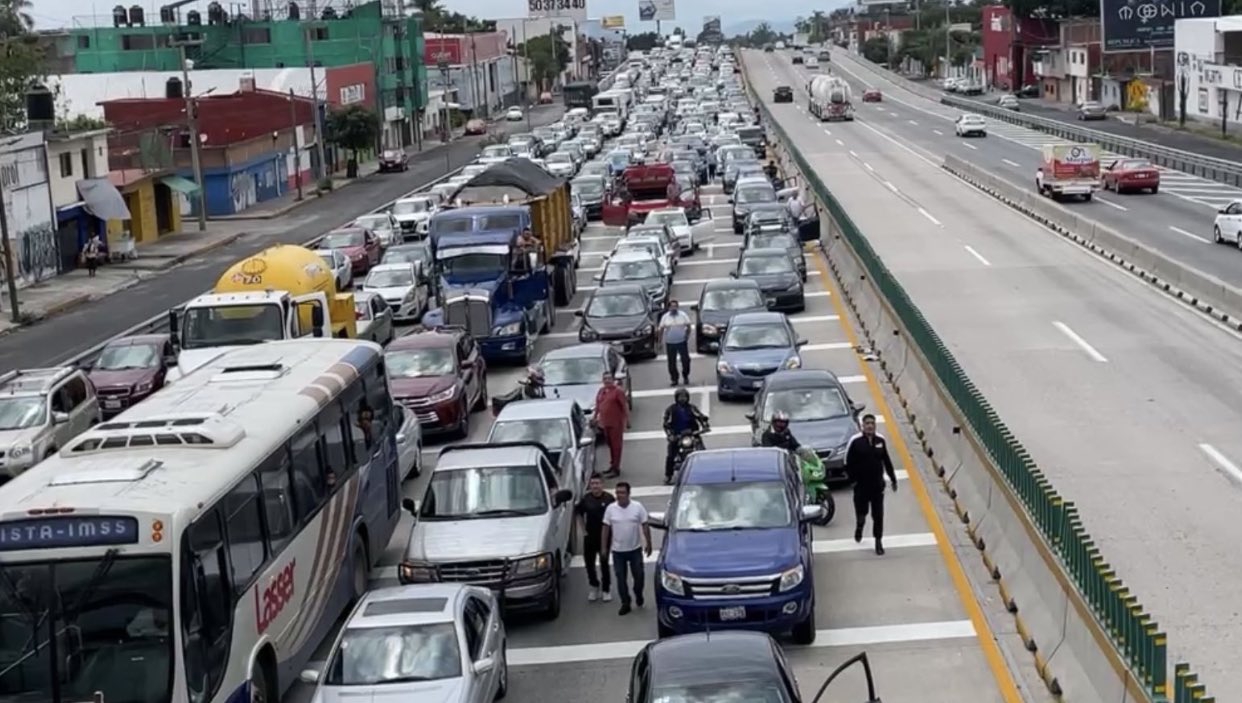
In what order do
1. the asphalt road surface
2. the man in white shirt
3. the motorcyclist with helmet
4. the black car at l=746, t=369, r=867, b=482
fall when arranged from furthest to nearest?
the asphalt road surface < the motorcyclist with helmet < the black car at l=746, t=369, r=867, b=482 < the man in white shirt

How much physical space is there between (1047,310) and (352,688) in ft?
82.5

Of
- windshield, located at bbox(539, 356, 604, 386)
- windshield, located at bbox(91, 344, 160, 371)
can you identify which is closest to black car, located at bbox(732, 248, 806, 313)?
windshield, located at bbox(539, 356, 604, 386)

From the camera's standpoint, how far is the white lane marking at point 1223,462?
21359 millimetres

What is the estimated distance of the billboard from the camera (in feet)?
325

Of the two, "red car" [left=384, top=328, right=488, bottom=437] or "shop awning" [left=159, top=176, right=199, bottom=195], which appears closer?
"red car" [left=384, top=328, right=488, bottom=437]

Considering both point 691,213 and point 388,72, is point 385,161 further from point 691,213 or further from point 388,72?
point 691,213

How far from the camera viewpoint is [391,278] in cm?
4081

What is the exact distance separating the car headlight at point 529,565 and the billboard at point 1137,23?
291ft

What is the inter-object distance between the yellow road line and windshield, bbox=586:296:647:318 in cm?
434

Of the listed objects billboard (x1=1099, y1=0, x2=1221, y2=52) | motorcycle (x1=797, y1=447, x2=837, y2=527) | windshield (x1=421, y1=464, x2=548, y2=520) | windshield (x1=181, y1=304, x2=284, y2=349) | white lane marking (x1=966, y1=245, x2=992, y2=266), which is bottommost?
white lane marking (x1=966, y1=245, x2=992, y2=266)

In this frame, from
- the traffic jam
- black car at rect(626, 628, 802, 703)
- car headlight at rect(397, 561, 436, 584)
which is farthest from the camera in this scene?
car headlight at rect(397, 561, 436, 584)

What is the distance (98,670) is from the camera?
1209 centimetres

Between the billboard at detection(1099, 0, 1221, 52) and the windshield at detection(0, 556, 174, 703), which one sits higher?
the billboard at detection(1099, 0, 1221, 52)

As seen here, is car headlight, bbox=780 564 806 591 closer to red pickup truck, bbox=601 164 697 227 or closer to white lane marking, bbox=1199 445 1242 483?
white lane marking, bbox=1199 445 1242 483
